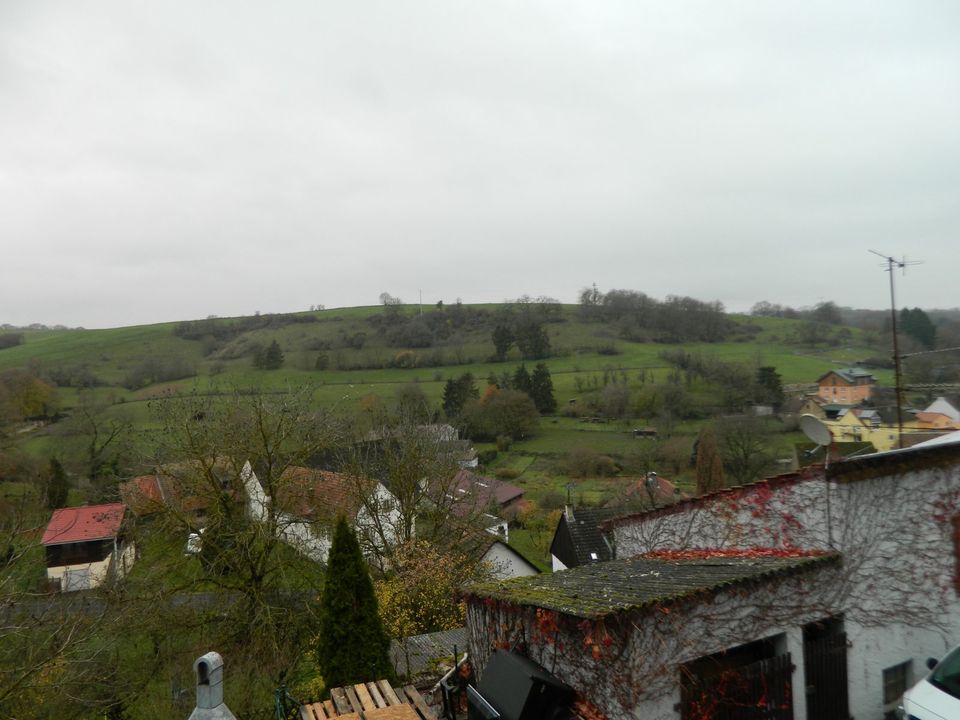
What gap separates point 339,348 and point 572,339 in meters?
30.8

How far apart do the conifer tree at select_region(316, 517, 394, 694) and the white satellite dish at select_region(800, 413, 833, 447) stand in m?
7.73

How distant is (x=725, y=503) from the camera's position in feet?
27.1

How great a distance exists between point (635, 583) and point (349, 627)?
6140 millimetres

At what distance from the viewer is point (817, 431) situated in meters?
7.24

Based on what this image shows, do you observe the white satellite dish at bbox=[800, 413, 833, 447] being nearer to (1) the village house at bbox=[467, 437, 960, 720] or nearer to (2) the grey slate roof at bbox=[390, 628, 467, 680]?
(1) the village house at bbox=[467, 437, 960, 720]

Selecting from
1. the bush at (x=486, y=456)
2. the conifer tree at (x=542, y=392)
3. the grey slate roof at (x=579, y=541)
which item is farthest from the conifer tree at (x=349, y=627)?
the conifer tree at (x=542, y=392)

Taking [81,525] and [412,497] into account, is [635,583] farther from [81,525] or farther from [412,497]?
[81,525]

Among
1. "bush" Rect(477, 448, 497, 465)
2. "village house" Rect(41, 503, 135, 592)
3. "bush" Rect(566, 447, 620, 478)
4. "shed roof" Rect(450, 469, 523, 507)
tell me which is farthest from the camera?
"bush" Rect(477, 448, 497, 465)

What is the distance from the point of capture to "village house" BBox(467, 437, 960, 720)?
566 cm

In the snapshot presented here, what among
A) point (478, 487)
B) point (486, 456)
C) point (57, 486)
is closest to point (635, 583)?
point (478, 487)

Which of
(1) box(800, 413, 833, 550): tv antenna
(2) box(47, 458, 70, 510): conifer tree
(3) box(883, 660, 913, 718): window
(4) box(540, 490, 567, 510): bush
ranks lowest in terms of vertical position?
(4) box(540, 490, 567, 510): bush

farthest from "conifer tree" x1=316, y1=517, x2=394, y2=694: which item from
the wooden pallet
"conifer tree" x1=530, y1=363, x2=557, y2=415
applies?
"conifer tree" x1=530, y1=363, x2=557, y2=415

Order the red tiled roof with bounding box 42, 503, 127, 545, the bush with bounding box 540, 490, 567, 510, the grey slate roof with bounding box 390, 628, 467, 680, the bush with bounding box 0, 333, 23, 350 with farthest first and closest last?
the bush with bounding box 0, 333, 23, 350
the bush with bounding box 540, 490, 567, 510
the red tiled roof with bounding box 42, 503, 127, 545
the grey slate roof with bounding box 390, 628, 467, 680

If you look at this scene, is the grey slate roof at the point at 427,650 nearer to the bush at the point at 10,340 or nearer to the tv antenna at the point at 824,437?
the tv antenna at the point at 824,437
